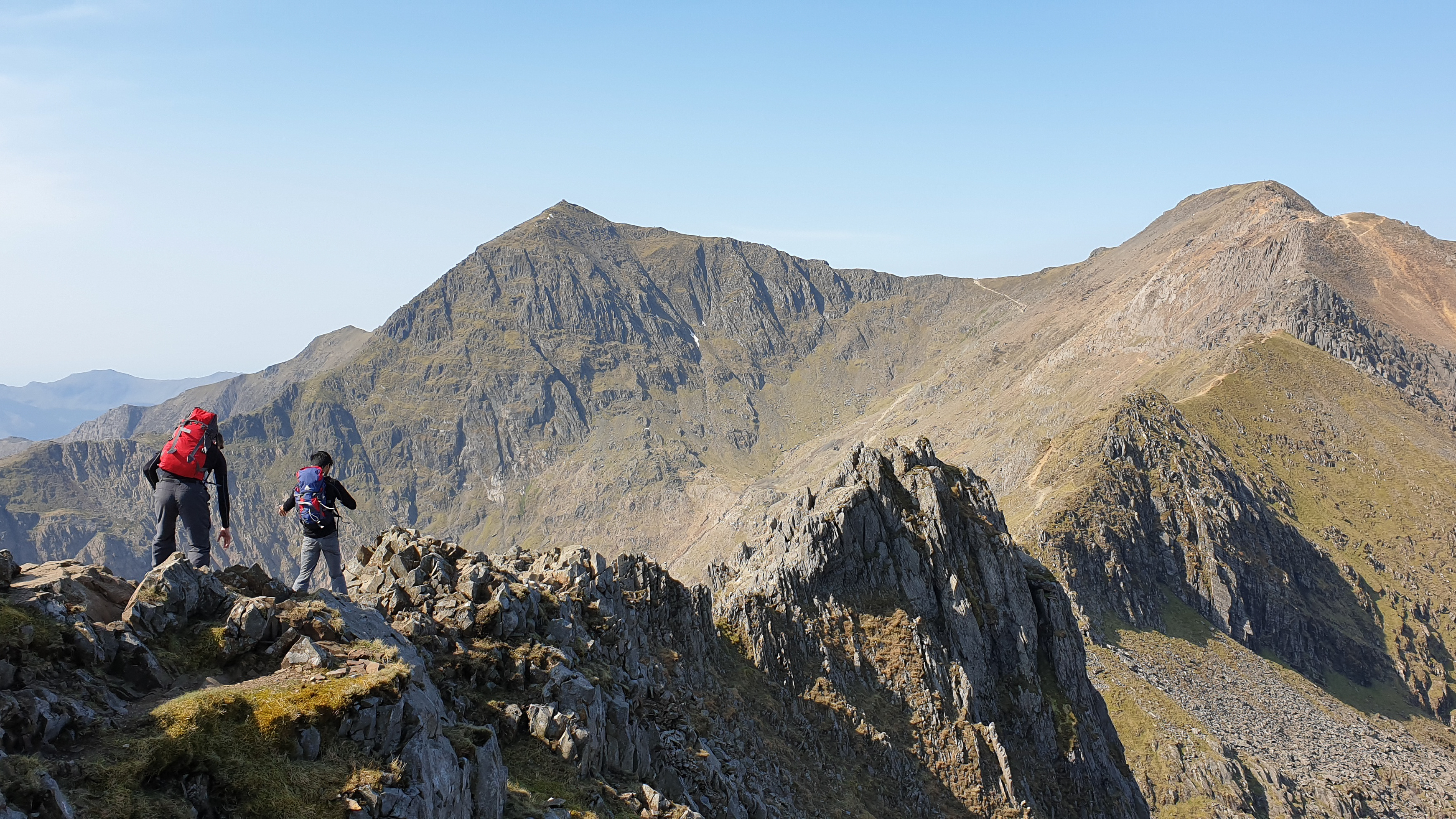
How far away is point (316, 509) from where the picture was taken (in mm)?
21203

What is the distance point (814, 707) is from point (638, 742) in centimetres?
2100

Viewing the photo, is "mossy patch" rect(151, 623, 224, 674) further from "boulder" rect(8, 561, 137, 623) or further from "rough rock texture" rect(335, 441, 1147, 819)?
"rough rock texture" rect(335, 441, 1147, 819)

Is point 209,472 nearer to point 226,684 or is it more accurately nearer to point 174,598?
point 174,598

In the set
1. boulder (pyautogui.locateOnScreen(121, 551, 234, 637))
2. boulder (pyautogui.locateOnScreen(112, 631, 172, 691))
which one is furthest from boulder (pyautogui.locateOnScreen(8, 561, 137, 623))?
boulder (pyautogui.locateOnScreen(112, 631, 172, 691))

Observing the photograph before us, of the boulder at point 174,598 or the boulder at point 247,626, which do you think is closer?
the boulder at point 174,598

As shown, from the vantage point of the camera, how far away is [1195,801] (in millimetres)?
72688

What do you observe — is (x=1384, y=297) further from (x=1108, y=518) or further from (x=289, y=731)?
(x=289, y=731)

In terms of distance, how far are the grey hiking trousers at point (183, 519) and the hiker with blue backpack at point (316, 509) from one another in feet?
6.27

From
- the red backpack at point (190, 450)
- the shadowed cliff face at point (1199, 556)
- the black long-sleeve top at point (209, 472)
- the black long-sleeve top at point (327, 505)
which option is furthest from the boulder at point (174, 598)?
the shadowed cliff face at point (1199, 556)

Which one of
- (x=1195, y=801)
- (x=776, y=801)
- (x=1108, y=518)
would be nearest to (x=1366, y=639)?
(x=1108, y=518)

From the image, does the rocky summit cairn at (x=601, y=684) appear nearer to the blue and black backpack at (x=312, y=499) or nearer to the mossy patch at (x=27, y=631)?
the mossy patch at (x=27, y=631)

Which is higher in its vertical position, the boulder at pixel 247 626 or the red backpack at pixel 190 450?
the red backpack at pixel 190 450

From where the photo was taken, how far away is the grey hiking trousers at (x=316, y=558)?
2052 cm

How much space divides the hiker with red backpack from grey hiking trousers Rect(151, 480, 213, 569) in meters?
0.01
